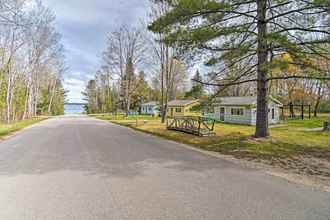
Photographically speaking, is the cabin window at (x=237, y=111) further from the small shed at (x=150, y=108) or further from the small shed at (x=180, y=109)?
the small shed at (x=150, y=108)

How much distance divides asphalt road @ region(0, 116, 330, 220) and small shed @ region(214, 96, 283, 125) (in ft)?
67.9

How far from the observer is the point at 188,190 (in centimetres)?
468

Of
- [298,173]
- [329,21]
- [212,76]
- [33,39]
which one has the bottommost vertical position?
[298,173]

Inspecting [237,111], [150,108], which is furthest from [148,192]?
[150,108]

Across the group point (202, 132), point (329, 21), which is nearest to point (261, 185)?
point (329, 21)

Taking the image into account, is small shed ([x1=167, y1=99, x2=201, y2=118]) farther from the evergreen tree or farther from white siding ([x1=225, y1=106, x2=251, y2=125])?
the evergreen tree

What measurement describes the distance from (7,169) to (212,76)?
8.74 meters

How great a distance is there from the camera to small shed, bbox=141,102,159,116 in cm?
4975

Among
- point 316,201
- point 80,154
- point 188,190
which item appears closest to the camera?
point 316,201

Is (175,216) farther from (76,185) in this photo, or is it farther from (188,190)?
(76,185)

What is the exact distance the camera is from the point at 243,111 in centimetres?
2736

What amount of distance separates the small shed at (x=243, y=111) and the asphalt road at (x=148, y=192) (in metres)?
20.7

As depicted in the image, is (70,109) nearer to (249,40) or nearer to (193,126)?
(193,126)

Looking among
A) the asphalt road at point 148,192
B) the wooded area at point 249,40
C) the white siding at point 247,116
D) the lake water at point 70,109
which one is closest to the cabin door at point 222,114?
the white siding at point 247,116
